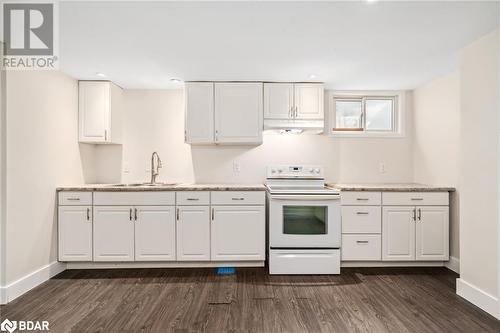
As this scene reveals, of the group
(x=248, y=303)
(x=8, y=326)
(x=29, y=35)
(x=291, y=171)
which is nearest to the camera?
(x=8, y=326)

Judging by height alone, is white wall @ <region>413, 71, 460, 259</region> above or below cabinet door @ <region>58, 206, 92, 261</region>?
above

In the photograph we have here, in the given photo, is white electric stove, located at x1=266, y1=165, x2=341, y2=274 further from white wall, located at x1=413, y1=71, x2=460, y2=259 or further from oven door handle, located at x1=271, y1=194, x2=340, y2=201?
white wall, located at x1=413, y1=71, x2=460, y2=259

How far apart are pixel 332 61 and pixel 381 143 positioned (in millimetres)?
1534

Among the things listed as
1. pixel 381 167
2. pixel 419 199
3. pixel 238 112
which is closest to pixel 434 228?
pixel 419 199

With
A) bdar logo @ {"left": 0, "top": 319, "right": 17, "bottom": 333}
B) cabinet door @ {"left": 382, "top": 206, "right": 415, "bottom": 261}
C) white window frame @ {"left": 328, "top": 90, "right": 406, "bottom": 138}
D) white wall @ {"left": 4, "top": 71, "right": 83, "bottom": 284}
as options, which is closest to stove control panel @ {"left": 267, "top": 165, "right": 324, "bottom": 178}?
white window frame @ {"left": 328, "top": 90, "right": 406, "bottom": 138}

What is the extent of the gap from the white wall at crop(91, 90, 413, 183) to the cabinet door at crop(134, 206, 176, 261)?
0.73 m

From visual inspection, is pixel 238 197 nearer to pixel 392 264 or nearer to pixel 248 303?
pixel 248 303

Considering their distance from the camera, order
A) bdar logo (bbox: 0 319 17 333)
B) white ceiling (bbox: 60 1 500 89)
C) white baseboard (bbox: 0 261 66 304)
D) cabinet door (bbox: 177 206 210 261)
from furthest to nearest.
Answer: cabinet door (bbox: 177 206 210 261) < white baseboard (bbox: 0 261 66 304) < bdar logo (bbox: 0 319 17 333) < white ceiling (bbox: 60 1 500 89)

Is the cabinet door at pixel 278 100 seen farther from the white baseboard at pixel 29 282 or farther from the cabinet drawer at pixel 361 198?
the white baseboard at pixel 29 282

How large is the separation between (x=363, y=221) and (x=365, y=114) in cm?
155

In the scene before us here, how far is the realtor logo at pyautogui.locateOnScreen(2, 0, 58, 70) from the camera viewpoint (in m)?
1.76

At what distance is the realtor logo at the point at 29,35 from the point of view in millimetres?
1757

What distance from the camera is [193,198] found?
9.32ft

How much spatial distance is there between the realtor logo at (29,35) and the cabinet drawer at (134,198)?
1.35 meters
